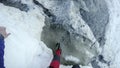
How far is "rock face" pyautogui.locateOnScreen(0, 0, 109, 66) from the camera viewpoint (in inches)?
149

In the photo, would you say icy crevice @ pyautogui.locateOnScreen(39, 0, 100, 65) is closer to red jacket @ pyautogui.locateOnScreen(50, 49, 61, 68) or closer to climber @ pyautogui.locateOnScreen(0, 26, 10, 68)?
red jacket @ pyautogui.locateOnScreen(50, 49, 61, 68)

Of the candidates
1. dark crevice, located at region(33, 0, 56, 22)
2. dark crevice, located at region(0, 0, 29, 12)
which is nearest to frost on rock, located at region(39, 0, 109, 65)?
dark crevice, located at region(33, 0, 56, 22)

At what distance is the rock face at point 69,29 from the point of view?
378 centimetres

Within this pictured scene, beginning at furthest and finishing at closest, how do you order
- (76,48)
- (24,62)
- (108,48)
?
(108,48) → (76,48) → (24,62)

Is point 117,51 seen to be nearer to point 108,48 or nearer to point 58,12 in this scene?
point 108,48

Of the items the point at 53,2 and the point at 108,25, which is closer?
the point at 53,2

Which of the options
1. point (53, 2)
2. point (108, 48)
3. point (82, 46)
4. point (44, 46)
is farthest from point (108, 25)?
point (44, 46)

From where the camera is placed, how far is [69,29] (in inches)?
154

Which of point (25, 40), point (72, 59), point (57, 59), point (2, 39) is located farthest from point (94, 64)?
point (2, 39)

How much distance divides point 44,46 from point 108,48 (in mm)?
1329

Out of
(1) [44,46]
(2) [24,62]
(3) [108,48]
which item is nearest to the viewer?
(2) [24,62]

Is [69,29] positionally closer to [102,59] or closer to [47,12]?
[47,12]

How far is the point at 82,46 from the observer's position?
156 inches

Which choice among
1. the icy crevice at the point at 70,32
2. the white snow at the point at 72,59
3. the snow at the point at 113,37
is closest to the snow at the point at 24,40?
the icy crevice at the point at 70,32
